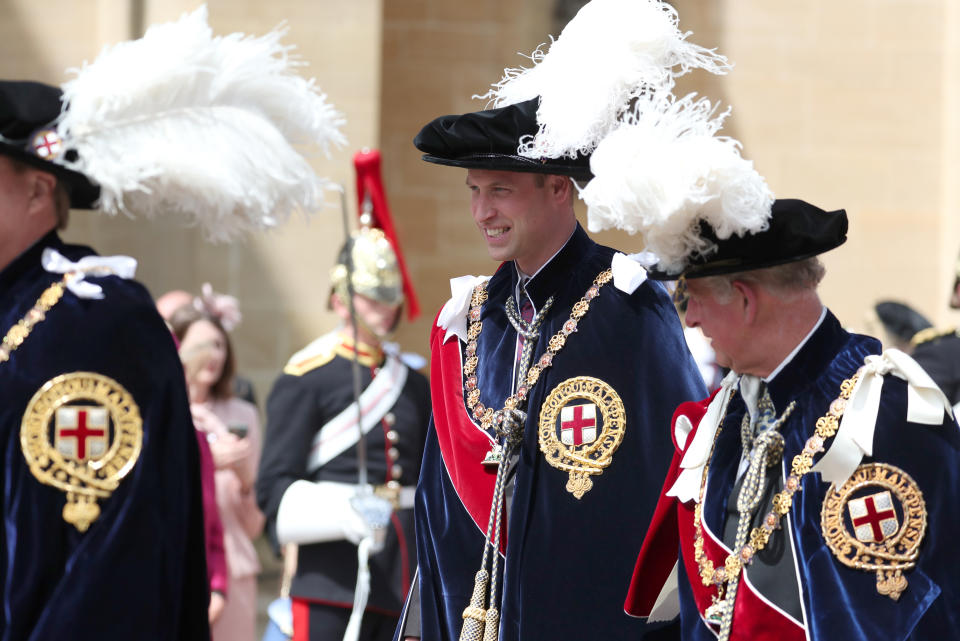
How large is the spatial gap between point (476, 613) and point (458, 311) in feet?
2.43

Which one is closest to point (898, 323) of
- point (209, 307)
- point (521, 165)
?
point (209, 307)

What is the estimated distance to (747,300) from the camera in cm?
277

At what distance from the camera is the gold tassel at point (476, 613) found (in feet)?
10.7

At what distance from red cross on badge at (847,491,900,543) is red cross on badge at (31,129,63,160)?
192cm

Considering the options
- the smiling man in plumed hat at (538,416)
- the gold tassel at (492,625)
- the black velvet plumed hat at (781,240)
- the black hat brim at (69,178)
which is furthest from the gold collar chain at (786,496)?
the black hat brim at (69,178)

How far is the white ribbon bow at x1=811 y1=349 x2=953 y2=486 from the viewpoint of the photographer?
2582 millimetres

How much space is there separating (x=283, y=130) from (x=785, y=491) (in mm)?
1612

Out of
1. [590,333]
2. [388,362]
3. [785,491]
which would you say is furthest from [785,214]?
[388,362]

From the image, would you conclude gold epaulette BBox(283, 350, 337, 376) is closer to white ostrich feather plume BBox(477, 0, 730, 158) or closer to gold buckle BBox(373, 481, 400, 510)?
gold buckle BBox(373, 481, 400, 510)

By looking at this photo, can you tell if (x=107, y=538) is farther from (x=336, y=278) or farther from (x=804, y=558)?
(x=336, y=278)

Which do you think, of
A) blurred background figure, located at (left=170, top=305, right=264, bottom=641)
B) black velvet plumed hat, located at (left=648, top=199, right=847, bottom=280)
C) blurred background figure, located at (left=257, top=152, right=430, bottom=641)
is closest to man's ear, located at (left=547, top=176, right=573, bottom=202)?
black velvet plumed hat, located at (left=648, top=199, right=847, bottom=280)

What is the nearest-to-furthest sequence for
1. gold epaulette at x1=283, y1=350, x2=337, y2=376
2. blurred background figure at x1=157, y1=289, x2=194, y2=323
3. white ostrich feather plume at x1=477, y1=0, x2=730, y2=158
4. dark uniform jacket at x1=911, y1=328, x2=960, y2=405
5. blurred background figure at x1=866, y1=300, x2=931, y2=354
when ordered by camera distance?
white ostrich feather plume at x1=477, y1=0, x2=730, y2=158 < gold epaulette at x1=283, y1=350, x2=337, y2=376 < dark uniform jacket at x1=911, y1=328, x2=960, y2=405 < blurred background figure at x1=157, y1=289, x2=194, y2=323 < blurred background figure at x1=866, y1=300, x2=931, y2=354

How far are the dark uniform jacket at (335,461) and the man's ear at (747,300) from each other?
2764 mm

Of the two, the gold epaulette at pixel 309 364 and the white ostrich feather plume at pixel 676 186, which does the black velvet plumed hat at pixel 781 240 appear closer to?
the white ostrich feather plume at pixel 676 186
